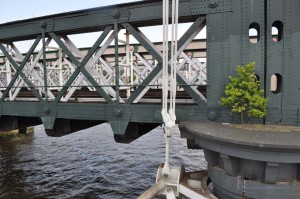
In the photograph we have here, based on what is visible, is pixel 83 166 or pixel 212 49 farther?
pixel 83 166

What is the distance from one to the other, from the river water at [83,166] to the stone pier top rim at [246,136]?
30.4 feet

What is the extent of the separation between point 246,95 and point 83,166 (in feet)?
51.7

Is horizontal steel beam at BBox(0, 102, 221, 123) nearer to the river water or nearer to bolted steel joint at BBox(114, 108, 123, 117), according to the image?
bolted steel joint at BBox(114, 108, 123, 117)

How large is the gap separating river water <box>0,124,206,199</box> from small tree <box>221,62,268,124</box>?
9.52m

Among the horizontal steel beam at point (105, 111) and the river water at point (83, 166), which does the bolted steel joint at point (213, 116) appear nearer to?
the horizontal steel beam at point (105, 111)

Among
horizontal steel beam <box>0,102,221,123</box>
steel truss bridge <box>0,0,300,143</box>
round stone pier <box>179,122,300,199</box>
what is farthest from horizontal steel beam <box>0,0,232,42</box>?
round stone pier <box>179,122,300,199</box>

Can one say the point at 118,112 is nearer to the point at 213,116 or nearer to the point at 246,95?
the point at 213,116

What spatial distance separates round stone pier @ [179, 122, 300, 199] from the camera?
5.01 m

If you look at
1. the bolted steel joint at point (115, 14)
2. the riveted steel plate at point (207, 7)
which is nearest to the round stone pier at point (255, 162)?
the riveted steel plate at point (207, 7)

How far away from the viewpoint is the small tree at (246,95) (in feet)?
21.7

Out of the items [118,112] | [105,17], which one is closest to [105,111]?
[118,112]

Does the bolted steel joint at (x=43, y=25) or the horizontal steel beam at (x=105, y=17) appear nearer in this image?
the horizontal steel beam at (x=105, y=17)

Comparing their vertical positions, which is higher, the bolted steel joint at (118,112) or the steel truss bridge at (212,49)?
the steel truss bridge at (212,49)

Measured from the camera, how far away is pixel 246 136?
5566mm
